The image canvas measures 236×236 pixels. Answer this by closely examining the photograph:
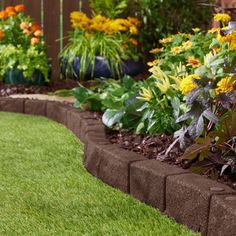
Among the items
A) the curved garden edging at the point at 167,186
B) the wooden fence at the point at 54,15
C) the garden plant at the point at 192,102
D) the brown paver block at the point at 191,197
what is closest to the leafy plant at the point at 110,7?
the wooden fence at the point at 54,15

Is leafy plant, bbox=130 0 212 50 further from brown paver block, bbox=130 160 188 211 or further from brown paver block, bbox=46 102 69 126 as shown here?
brown paver block, bbox=130 160 188 211

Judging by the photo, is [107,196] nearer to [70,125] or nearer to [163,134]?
[163,134]

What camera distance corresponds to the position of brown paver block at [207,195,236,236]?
2.70 meters

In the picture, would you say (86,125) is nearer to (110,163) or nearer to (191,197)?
(110,163)

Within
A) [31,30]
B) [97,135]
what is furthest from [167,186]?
[31,30]

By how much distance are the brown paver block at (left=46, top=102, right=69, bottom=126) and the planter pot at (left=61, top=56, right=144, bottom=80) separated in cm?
131

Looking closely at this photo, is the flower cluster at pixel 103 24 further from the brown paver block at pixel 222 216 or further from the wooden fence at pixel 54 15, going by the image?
the brown paver block at pixel 222 216

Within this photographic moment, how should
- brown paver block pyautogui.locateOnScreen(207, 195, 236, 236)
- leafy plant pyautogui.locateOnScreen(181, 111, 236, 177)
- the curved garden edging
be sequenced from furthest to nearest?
leafy plant pyautogui.locateOnScreen(181, 111, 236, 177), the curved garden edging, brown paver block pyautogui.locateOnScreen(207, 195, 236, 236)

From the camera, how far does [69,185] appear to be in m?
3.68

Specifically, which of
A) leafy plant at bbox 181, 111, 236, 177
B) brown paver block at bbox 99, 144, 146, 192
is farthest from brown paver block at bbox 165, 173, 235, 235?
brown paver block at bbox 99, 144, 146, 192

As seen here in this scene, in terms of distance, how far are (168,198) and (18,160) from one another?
134 cm


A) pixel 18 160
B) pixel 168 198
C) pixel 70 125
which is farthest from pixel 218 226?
pixel 70 125

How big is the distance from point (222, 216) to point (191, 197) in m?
0.26

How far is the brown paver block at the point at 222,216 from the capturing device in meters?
2.70
